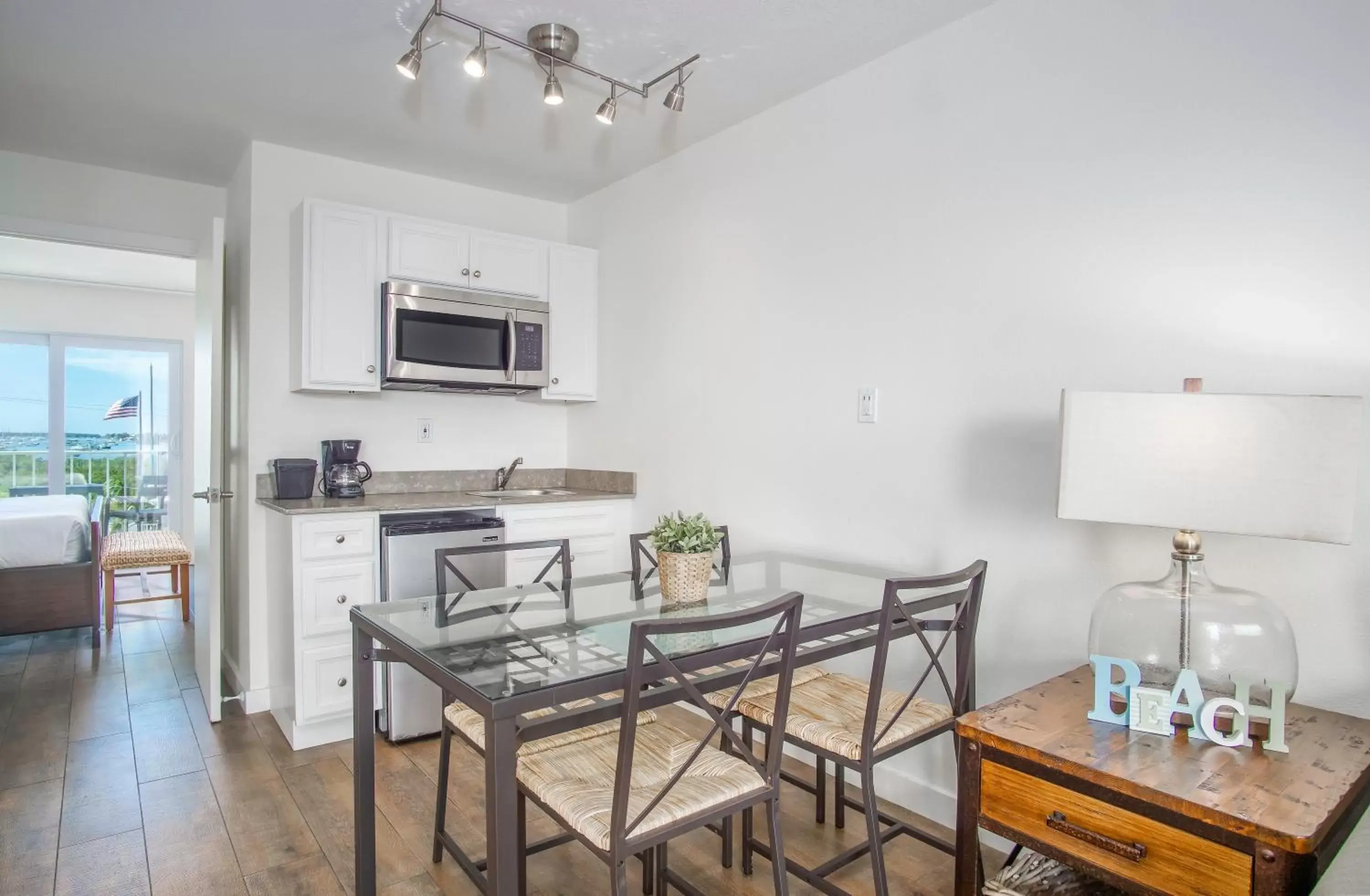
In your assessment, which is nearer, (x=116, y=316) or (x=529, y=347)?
(x=529, y=347)

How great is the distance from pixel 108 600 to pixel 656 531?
414 cm

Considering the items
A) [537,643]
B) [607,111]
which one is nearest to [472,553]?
[537,643]

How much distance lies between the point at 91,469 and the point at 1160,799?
25.0 ft

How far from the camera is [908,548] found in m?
2.43

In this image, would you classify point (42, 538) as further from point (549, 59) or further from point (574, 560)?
point (549, 59)

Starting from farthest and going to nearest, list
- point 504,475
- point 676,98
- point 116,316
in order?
point 116,316 < point 504,475 < point 676,98

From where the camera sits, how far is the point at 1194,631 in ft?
4.90

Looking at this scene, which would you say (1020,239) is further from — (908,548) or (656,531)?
(656,531)

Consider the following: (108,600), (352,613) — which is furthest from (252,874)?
(108,600)

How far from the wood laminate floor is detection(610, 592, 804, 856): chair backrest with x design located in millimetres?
666

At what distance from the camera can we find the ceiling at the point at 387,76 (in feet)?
7.39

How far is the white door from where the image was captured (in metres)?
3.10

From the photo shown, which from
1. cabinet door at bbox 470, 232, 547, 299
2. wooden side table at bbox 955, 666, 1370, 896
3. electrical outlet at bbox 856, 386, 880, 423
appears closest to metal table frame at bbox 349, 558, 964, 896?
wooden side table at bbox 955, 666, 1370, 896

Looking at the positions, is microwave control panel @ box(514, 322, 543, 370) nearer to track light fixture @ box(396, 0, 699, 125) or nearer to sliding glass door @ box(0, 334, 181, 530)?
track light fixture @ box(396, 0, 699, 125)
